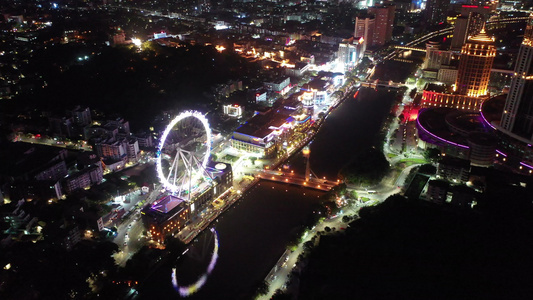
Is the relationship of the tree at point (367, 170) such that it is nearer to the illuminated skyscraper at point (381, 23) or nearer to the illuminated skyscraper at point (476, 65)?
the illuminated skyscraper at point (476, 65)

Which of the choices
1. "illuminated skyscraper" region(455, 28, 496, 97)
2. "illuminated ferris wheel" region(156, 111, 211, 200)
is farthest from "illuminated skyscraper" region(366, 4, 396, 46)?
"illuminated ferris wheel" region(156, 111, 211, 200)

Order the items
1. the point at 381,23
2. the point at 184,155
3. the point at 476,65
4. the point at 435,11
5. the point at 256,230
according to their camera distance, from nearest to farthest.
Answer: the point at 256,230 < the point at 184,155 < the point at 476,65 < the point at 381,23 < the point at 435,11

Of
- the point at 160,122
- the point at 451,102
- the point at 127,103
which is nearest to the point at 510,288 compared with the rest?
the point at 451,102

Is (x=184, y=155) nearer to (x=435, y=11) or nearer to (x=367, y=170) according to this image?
(x=367, y=170)

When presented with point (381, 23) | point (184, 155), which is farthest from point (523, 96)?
point (381, 23)

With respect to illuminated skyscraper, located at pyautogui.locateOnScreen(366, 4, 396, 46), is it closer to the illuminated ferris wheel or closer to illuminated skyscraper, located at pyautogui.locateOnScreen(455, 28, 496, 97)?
illuminated skyscraper, located at pyautogui.locateOnScreen(455, 28, 496, 97)

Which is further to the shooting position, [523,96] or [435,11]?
[435,11]

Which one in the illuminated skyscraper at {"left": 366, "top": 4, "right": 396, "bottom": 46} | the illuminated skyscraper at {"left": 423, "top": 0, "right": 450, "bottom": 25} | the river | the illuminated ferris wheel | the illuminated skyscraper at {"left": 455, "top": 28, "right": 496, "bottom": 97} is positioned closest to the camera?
the river
